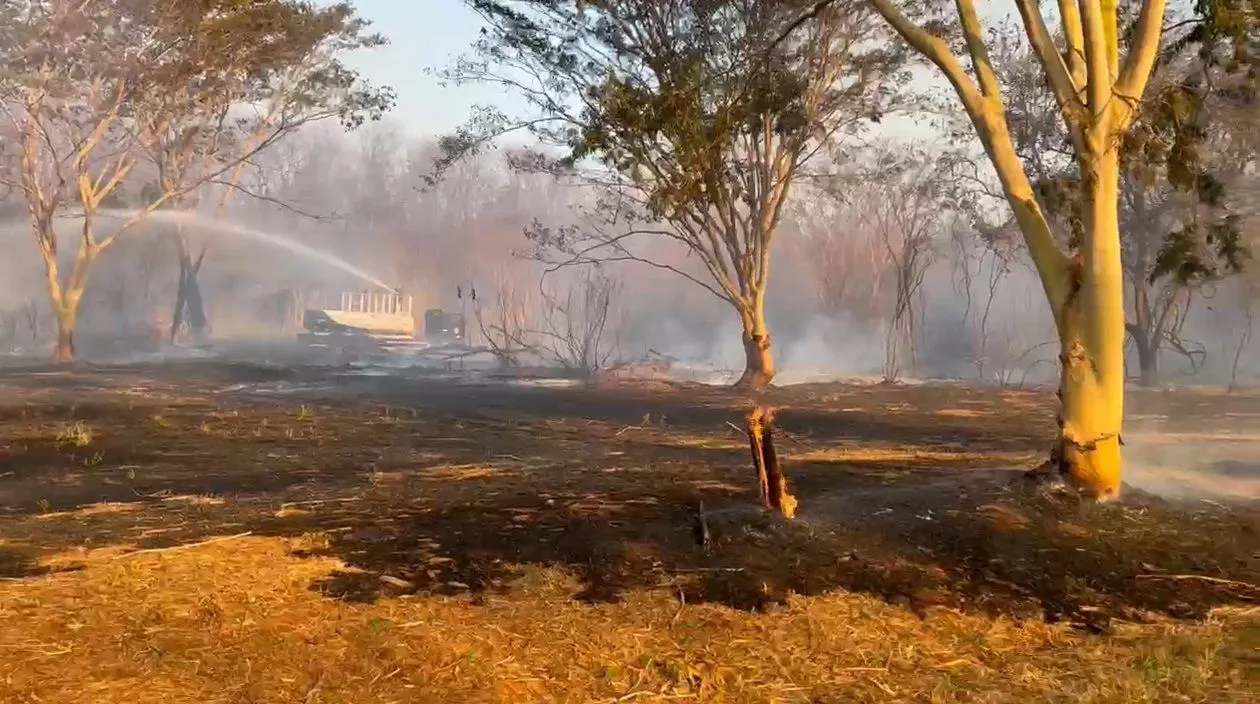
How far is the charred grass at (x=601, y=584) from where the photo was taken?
4125 millimetres

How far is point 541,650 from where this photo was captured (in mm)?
4379

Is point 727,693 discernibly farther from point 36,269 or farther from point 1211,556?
point 36,269

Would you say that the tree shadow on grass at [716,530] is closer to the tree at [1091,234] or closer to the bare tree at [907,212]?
the tree at [1091,234]

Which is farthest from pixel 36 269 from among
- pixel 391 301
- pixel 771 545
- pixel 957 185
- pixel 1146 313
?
pixel 771 545

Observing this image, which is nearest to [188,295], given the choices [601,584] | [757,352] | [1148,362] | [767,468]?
[757,352]

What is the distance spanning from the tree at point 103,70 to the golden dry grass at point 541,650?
16.6 m

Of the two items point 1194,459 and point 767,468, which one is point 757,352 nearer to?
point 1194,459

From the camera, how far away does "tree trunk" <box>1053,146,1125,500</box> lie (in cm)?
674

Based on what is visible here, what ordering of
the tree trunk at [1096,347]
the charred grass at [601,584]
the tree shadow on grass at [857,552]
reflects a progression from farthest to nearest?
the tree trunk at [1096,347]
the tree shadow on grass at [857,552]
the charred grass at [601,584]

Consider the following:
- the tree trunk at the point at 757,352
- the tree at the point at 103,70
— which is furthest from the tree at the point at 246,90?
the tree trunk at the point at 757,352

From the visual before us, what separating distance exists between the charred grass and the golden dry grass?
0.05 ft

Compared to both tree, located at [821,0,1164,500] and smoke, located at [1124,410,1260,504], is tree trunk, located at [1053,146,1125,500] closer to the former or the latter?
tree, located at [821,0,1164,500]

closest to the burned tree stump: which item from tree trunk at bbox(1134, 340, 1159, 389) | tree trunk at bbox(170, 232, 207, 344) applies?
tree trunk at bbox(1134, 340, 1159, 389)

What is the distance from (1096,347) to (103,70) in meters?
22.0
